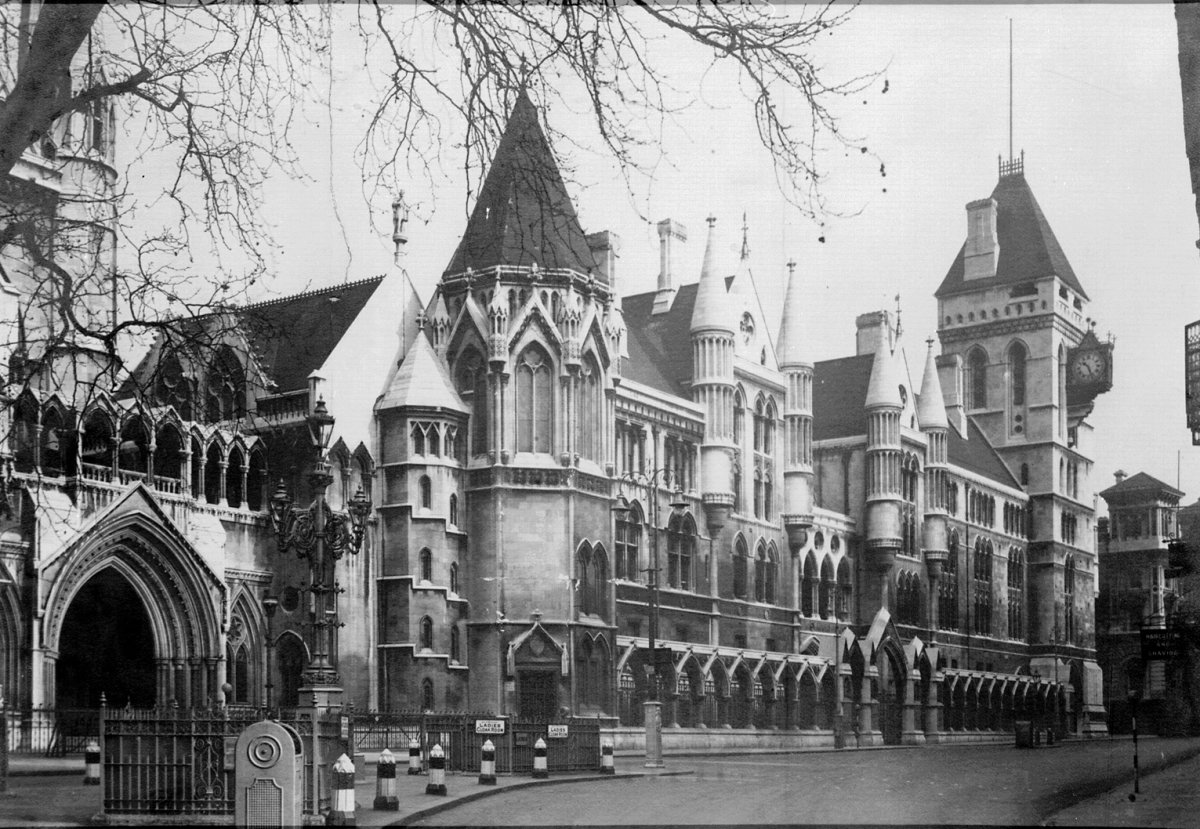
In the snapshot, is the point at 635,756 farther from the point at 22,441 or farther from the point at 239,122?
the point at 239,122

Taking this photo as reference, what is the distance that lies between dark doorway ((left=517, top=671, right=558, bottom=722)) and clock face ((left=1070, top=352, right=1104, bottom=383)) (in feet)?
52.5

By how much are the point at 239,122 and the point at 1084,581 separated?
57048mm

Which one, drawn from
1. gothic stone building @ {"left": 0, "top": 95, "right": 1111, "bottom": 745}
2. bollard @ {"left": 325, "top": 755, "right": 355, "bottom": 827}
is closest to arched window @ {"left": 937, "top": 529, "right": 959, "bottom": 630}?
gothic stone building @ {"left": 0, "top": 95, "right": 1111, "bottom": 745}

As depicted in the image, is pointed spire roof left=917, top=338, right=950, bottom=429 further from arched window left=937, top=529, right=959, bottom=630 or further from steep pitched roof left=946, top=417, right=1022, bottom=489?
steep pitched roof left=946, top=417, right=1022, bottom=489

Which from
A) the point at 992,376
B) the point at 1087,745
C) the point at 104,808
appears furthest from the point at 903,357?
the point at 104,808

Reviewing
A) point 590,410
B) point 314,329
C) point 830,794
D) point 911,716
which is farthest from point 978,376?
point 830,794

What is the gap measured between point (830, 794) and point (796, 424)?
88.8 ft

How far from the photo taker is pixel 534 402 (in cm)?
3972

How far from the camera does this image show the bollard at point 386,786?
18.6 metres

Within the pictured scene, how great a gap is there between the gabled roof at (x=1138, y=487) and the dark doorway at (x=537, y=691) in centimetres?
2832

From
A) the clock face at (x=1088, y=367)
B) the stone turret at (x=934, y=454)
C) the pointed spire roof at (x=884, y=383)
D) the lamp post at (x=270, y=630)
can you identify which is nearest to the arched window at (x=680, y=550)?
the pointed spire roof at (x=884, y=383)

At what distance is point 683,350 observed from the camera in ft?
154

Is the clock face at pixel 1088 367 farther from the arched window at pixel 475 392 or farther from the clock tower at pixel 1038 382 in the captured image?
the arched window at pixel 475 392

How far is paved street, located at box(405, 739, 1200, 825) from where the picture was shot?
1903 cm
